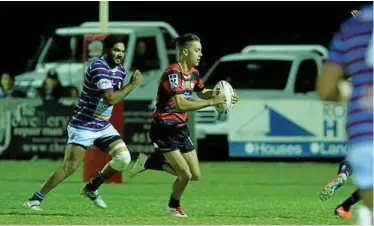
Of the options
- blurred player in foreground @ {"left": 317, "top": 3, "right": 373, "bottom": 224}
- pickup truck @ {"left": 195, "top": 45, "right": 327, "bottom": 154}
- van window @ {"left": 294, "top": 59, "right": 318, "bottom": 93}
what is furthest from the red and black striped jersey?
van window @ {"left": 294, "top": 59, "right": 318, "bottom": 93}

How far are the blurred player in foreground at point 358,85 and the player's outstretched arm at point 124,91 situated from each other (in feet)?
17.6

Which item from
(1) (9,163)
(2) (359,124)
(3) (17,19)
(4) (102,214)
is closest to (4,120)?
(1) (9,163)

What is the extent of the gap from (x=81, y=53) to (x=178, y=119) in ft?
42.0

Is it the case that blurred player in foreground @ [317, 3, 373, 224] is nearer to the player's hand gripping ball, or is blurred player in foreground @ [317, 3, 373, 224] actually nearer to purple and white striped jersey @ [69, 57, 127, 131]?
the player's hand gripping ball

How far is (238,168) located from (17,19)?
38.0ft

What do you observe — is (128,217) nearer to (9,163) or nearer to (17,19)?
(9,163)

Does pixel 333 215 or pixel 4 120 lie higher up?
pixel 333 215

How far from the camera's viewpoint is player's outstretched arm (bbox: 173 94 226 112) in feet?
37.0

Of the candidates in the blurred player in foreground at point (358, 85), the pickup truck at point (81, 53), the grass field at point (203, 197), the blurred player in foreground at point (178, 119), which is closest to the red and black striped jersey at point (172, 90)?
the blurred player in foreground at point (178, 119)

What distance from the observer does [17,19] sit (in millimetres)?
30969

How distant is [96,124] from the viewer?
12570mm

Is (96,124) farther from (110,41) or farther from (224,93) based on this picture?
(224,93)

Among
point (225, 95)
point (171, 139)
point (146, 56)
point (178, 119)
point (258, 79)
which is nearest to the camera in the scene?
point (225, 95)

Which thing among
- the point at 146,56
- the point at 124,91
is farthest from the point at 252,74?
the point at 124,91
